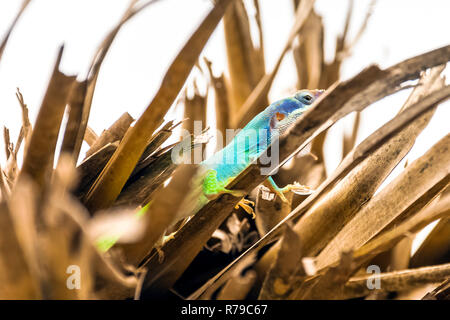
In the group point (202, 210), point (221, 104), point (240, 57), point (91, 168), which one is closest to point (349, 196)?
point (202, 210)

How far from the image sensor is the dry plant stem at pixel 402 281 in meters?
0.74

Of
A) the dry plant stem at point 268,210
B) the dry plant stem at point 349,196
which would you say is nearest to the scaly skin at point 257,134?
the dry plant stem at point 268,210

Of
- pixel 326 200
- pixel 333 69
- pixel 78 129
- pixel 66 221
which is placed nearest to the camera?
pixel 66 221

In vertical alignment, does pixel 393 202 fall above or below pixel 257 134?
below

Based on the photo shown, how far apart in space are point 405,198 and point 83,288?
82 centimetres

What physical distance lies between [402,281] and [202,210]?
479mm

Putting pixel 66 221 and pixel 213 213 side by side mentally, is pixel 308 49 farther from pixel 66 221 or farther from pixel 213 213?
pixel 66 221

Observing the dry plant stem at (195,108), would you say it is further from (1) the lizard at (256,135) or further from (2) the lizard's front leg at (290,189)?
(2) the lizard's front leg at (290,189)

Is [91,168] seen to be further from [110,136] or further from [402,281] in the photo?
[402,281]

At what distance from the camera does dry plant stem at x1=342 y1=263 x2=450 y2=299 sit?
74 cm

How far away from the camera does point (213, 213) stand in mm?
909

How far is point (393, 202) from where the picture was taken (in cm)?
98

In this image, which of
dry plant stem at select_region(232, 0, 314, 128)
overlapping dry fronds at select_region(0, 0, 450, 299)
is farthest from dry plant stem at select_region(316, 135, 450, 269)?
dry plant stem at select_region(232, 0, 314, 128)
